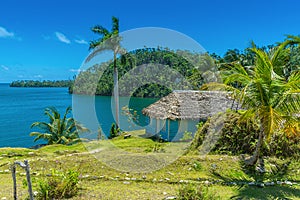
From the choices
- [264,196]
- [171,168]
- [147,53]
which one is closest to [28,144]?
[147,53]

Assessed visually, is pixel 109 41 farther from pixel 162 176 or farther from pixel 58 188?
pixel 58 188

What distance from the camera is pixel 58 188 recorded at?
5262 millimetres

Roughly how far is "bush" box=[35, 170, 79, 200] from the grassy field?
21cm

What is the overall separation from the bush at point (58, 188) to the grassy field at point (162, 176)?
21cm

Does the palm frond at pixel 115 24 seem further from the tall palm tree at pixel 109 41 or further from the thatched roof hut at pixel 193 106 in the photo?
the thatched roof hut at pixel 193 106

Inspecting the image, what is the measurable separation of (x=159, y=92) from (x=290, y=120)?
2781cm

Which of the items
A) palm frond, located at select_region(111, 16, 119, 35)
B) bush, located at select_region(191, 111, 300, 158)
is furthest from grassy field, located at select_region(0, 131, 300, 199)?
palm frond, located at select_region(111, 16, 119, 35)

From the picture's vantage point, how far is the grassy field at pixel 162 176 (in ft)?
18.9

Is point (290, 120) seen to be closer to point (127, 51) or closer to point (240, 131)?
point (240, 131)

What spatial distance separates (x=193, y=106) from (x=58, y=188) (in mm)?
10366

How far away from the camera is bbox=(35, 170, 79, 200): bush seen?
5023 millimetres

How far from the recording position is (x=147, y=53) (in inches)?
1080

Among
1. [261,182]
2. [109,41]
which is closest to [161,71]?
[109,41]

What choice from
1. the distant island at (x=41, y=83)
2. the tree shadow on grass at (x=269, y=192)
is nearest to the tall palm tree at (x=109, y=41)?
the tree shadow on grass at (x=269, y=192)
